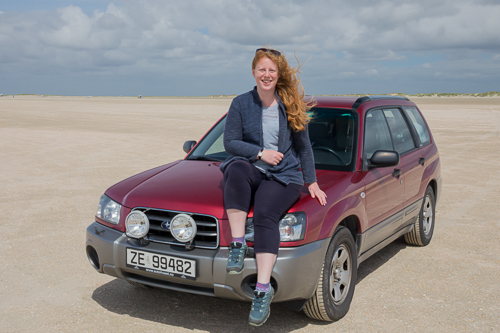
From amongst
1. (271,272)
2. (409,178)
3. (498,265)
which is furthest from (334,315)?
(498,265)

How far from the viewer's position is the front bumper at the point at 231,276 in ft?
10.7

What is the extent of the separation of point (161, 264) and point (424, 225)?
349 centimetres

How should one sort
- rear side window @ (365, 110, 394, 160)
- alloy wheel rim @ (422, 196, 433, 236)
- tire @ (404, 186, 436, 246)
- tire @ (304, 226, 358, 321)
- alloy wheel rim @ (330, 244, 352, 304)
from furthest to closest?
alloy wheel rim @ (422, 196, 433, 236)
tire @ (404, 186, 436, 246)
rear side window @ (365, 110, 394, 160)
alloy wheel rim @ (330, 244, 352, 304)
tire @ (304, 226, 358, 321)

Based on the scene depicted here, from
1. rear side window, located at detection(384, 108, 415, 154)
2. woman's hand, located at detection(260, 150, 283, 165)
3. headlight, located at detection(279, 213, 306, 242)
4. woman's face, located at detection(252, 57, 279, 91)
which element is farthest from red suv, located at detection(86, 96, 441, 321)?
woman's face, located at detection(252, 57, 279, 91)

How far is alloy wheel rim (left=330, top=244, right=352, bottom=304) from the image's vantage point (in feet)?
12.4

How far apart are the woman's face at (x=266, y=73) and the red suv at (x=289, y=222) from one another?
0.79m

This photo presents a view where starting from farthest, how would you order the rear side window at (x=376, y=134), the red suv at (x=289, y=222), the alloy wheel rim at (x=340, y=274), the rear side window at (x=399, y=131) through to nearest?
the rear side window at (x=399, y=131) → the rear side window at (x=376, y=134) → the alloy wheel rim at (x=340, y=274) → the red suv at (x=289, y=222)

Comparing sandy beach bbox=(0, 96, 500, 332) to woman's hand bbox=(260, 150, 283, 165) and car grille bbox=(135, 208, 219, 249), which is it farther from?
woman's hand bbox=(260, 150, 283, 165)

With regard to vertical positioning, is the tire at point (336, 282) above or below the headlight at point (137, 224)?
below

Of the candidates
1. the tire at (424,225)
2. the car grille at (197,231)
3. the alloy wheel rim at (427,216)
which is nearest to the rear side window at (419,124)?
the tire at (424,225)

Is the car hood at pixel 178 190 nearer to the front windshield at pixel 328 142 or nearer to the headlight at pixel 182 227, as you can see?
the headlight at pixel 182 227

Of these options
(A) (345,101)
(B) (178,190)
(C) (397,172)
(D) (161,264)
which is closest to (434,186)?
(C) (397,172)

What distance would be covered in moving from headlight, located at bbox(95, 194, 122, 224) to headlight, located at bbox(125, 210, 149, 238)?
7.3 inches

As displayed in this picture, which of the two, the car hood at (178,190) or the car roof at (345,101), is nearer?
the car hood at (178,190)
